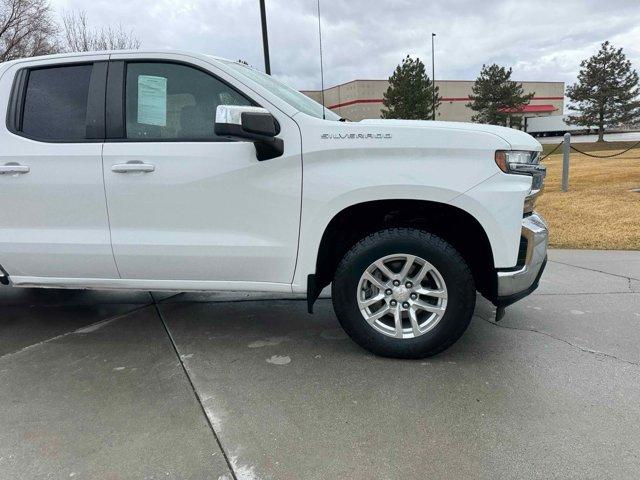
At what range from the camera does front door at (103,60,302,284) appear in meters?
3.12

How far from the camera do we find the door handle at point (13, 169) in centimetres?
334

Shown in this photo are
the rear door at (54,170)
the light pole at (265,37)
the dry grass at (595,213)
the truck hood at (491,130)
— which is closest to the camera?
the truck hood at (491,130)

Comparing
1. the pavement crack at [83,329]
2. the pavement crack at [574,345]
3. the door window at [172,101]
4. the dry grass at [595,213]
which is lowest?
the pavement crack at [574,345]

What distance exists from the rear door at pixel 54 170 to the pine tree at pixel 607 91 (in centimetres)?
5559

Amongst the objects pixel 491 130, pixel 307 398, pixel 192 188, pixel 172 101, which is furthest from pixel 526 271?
pixel 172 101

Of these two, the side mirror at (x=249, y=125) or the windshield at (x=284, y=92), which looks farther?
the windshield at (x=284, y=92)

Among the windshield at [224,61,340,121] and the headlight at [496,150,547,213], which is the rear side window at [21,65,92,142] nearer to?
the windshield at [224,61,340,121]

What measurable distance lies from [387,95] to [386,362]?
4907 centimetres

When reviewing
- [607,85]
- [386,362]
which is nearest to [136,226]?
[386,362]

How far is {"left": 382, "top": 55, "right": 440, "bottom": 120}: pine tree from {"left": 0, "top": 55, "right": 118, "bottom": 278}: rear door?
1792 inches

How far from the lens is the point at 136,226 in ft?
10.8

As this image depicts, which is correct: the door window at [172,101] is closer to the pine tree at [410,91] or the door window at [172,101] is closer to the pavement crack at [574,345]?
the pavement crack at [574,345]

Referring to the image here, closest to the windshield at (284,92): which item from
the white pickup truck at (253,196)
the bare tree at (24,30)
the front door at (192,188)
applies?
the white pickup truck at (253,196)

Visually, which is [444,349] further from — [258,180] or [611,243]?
[611,243]
